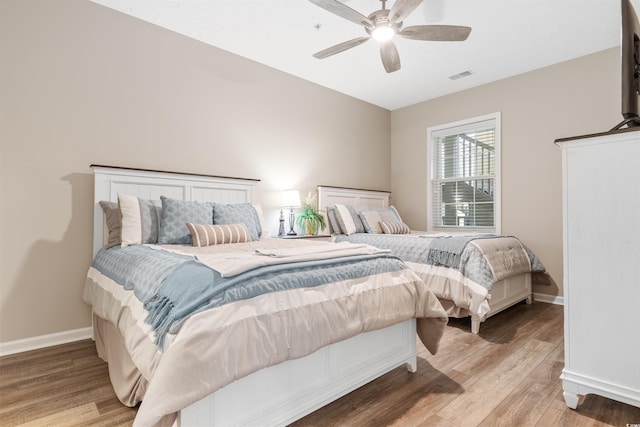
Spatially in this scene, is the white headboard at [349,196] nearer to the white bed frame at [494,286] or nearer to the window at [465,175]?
the white bed frame at [494,286]

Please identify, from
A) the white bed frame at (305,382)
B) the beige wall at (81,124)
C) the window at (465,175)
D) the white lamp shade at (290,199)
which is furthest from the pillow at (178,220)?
the window at (465,175)

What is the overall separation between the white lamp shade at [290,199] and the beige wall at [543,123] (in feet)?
8.36

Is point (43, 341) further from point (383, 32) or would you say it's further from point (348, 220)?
point (383, 32)

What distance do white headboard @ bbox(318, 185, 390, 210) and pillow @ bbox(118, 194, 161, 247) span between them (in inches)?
88.1

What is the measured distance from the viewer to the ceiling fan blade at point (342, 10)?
225 centimetres

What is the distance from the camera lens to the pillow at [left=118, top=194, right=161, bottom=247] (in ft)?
8.29

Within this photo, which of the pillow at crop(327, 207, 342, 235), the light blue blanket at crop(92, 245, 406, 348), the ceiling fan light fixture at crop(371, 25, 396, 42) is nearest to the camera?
the light blue blanket at crop(92, 245, 406, 348)

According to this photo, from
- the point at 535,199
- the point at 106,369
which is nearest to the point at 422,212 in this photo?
the point at 535,199

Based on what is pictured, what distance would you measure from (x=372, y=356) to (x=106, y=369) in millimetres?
1667

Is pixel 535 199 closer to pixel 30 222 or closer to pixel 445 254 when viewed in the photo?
pixel 445 254

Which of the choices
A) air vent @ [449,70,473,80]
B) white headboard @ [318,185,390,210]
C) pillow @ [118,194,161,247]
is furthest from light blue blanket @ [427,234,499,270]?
pillow @ [118,194,161,247]

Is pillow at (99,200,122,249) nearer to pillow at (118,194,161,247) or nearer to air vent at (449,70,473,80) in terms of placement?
pillow at (118,194,161,247)

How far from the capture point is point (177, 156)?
10.9 ft

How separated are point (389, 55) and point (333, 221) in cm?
206
